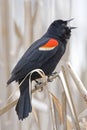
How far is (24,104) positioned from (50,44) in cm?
20

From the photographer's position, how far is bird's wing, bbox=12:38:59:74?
2.94ft

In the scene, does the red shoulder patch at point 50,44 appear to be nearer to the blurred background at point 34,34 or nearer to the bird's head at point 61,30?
the bird's head at point 61,30

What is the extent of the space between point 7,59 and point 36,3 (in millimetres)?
262

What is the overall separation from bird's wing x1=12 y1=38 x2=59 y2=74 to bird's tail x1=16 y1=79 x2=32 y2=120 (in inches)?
2.2

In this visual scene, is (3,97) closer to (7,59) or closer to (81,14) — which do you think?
(7,59)

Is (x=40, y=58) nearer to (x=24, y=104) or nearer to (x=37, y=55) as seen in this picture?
(x=37, y=55)

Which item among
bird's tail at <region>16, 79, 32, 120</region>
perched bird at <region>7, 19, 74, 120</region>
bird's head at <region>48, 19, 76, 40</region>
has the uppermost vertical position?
bird's head at <region>48, 19, 76, 40</region>

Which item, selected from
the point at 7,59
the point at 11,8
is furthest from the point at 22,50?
the point at 11,8

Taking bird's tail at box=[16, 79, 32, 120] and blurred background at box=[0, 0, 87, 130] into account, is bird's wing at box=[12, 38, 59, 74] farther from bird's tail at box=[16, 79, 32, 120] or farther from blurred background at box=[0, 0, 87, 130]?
blurred background at box=[0, 0, 87, 130]

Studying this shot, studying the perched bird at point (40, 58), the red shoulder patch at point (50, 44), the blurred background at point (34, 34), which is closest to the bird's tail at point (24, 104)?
the perched bird at point (40, 58)

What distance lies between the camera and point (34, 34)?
1.30 meters

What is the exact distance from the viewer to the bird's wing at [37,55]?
35.2 inches

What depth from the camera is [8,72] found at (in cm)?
133

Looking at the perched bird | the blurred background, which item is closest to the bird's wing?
the perched bird
